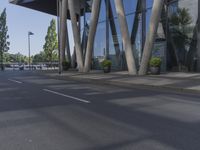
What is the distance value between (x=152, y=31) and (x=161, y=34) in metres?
4.97

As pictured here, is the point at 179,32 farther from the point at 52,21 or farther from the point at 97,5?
the point at 52,21

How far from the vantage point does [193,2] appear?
90.1 ft

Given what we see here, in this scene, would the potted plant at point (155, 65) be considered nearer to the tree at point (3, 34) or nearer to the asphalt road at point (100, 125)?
the asphalt road at point (100, 125)

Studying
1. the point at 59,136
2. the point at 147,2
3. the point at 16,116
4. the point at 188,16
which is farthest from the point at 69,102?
the point at 147,2

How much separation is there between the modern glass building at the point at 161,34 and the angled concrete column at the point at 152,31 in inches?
25.1

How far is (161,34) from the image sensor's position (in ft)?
99.5

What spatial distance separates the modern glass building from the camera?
1080 inches

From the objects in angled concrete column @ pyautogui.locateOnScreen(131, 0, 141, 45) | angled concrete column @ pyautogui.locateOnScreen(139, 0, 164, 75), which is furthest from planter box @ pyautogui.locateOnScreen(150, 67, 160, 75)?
angled concrete column @ pyautogui.locateOnScreen(131, 0, 141, 45)

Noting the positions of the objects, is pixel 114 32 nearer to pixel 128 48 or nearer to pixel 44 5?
pixel 128 48

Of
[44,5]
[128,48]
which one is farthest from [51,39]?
[128,48]

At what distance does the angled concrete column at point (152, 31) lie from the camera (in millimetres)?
25234

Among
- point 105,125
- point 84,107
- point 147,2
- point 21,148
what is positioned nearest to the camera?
point 21,148

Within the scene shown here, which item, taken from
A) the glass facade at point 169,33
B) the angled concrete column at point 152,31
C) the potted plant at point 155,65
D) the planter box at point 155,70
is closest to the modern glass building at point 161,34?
the glass facade at point 169,33

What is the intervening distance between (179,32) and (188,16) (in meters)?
1.54
